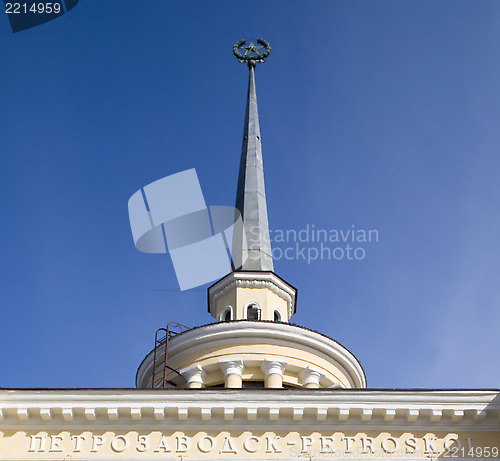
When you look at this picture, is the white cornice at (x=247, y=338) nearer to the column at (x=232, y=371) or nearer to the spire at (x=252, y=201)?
the column at (x=232, y=371)

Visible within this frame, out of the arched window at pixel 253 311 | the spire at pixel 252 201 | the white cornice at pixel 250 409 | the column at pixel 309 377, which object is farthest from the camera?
the spire at pixel 252 201

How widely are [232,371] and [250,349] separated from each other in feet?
2.92

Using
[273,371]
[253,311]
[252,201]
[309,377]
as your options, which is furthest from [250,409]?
[252,201]

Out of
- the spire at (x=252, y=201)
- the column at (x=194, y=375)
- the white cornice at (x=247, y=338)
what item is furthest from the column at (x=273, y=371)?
the spire at (x=252, y=201)

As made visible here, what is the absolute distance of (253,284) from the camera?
1093 inches

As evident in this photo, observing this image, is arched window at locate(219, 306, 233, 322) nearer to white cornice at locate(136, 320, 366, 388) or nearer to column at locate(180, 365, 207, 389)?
white cornice at locate(136, 320, 366, 388)

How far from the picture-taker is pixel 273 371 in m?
23.8

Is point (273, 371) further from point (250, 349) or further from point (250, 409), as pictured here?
point (250, 409)

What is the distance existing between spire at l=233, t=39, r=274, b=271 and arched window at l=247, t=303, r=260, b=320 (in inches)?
67.8

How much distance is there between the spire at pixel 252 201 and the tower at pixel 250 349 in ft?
1.79

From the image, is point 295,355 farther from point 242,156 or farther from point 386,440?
point 242,156

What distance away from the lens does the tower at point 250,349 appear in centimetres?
2411

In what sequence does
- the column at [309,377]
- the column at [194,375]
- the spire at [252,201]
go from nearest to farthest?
the column at [194,375] < the column at [309,377] < the spire at [252,201]

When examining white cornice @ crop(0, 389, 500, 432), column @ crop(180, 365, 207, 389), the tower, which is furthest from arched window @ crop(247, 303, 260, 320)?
white cornice @ crop(0, 389, 500, 432)
